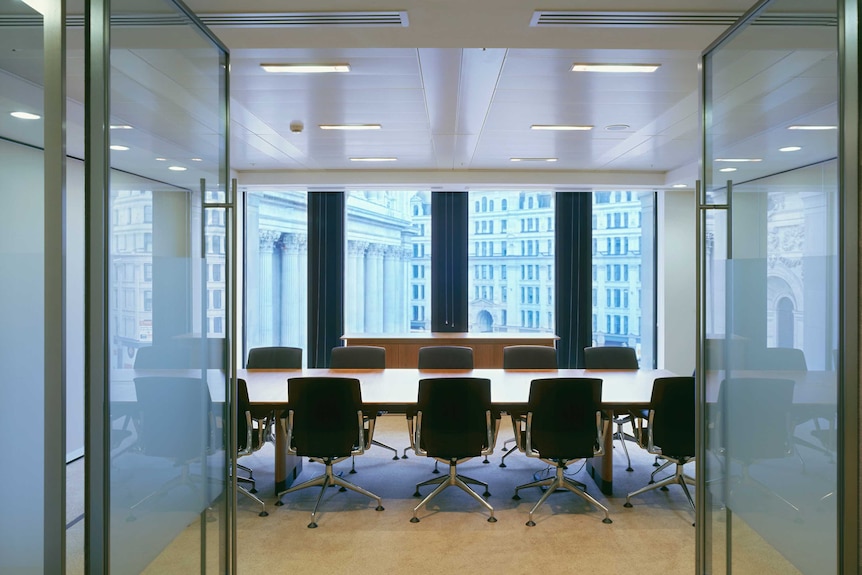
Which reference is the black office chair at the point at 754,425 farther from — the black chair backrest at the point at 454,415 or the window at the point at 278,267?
the window at the point at 278,267

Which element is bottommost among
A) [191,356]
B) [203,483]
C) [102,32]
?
[203,483]

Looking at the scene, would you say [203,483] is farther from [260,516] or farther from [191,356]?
[260,516]

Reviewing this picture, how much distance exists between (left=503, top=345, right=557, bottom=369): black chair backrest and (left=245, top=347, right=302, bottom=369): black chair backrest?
6.54 ft

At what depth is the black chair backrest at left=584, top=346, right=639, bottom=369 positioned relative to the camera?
5812mm

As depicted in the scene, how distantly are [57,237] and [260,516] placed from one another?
124 inches

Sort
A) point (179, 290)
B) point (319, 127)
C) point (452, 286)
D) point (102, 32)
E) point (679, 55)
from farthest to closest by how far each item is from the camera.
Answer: point (452, 286) → point (319, 127) → point (679, 55) → point (179, 290) → point (102, 32)

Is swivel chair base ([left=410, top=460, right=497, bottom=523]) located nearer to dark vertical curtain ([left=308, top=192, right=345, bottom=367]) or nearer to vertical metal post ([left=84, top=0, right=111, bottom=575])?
vertical metal post ([left=84, top=0, right=111, bottom=575])

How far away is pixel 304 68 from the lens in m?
3.82

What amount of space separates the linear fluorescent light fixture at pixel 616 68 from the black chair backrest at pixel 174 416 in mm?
2861

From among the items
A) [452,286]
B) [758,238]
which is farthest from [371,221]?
[758,238]

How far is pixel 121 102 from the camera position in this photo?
179cm

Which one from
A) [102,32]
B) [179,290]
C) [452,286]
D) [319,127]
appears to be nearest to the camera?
[102,32]

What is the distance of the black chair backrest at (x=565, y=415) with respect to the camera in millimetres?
4070

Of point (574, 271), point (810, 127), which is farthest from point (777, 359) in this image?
point (574, 271)
